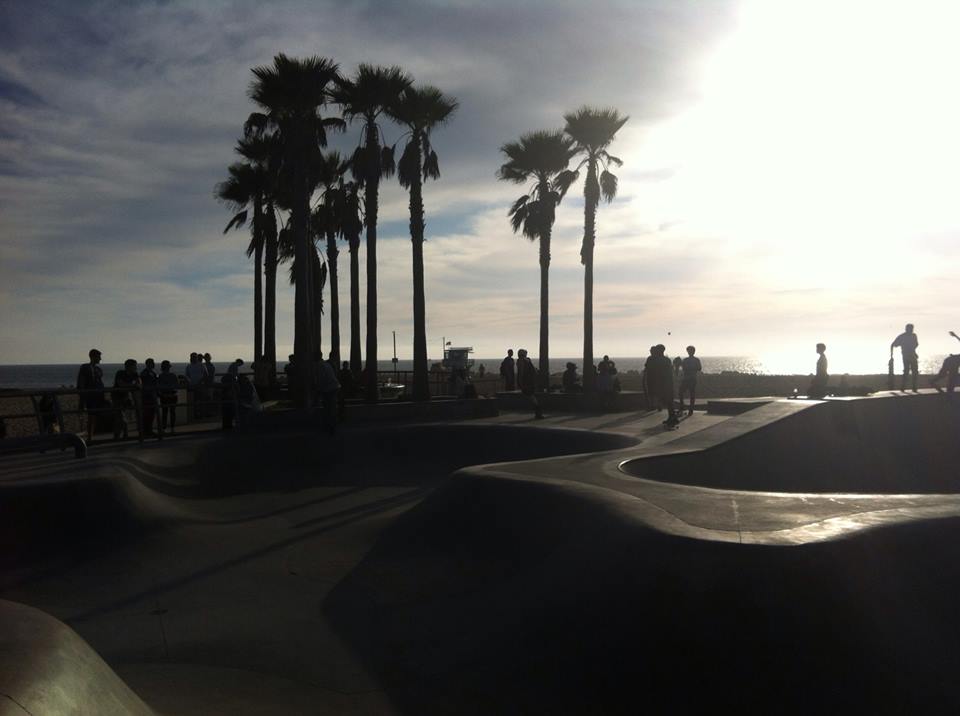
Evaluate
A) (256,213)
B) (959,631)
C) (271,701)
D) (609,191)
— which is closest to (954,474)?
(959,631)

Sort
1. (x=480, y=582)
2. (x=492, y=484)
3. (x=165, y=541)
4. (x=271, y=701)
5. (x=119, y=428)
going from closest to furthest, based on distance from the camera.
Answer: (x=271, y=701) → (x=480, y=582) → (x=492, y=484) → (x=165, y=541) → (x=119, y=428)

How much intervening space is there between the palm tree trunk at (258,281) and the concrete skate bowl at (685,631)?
26847mm

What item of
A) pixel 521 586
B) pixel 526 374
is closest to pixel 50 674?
pixel 521 586

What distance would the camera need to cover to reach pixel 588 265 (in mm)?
29266

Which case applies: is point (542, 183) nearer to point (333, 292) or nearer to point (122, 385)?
point (333, 292)

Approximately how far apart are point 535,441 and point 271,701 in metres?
11.1

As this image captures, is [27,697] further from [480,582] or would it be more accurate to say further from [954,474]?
[954,474]

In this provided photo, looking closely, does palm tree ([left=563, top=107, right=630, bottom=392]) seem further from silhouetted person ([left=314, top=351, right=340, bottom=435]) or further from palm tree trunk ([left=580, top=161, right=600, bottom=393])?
silhouetted person ([left=314, top=351, right=340, bottom=435])

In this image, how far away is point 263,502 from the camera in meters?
12.3

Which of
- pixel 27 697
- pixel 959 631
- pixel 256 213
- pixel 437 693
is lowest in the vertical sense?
pixel 437 693

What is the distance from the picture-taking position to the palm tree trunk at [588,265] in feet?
96.0

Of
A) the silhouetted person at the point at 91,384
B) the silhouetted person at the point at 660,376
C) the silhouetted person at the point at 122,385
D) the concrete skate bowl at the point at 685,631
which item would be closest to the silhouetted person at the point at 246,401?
the silhouetted person at the point at 122,385

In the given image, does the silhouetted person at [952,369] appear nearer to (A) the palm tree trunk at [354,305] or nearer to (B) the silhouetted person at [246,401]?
(B) the silhouetted person at [246,401]

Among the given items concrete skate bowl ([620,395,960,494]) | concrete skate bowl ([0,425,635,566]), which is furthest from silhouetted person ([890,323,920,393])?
concrete skate bowl ([0,425,635,566])
